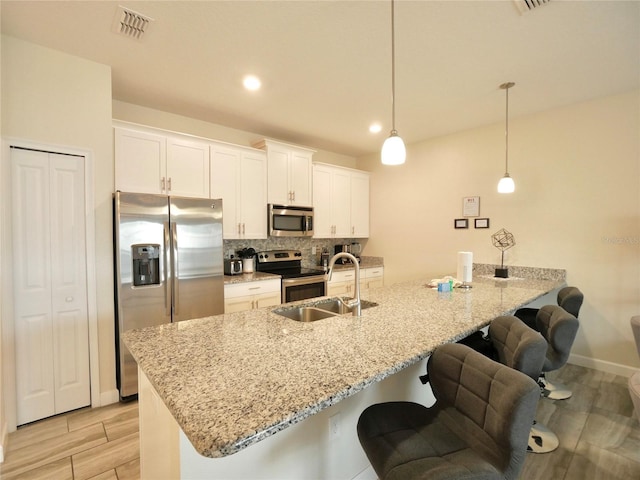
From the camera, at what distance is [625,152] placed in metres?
2.94

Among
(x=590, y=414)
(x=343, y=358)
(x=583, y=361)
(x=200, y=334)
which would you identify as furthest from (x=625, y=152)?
(x=200, y=334)

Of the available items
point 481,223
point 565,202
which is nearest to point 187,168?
point 481,223

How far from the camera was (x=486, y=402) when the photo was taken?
1.07m

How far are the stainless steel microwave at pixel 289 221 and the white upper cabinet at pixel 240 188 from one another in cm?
10

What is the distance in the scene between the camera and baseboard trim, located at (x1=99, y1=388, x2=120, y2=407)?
2.52 meters

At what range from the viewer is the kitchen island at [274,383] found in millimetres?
852

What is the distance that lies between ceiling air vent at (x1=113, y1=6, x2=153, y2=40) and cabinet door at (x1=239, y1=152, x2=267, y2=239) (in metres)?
1.64

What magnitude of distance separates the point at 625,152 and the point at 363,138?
2.73m

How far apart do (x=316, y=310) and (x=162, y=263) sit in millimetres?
1475

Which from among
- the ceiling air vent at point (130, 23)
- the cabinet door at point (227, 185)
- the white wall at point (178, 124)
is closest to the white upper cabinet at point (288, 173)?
the white wall at point (178, 124)

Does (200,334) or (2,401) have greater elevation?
(200,334)

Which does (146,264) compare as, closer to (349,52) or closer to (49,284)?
(49,284)

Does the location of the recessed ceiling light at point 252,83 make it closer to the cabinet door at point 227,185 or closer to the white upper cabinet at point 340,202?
the cabinet door at point 227,185

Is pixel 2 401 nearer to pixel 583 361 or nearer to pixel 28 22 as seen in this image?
pixel 28 22
